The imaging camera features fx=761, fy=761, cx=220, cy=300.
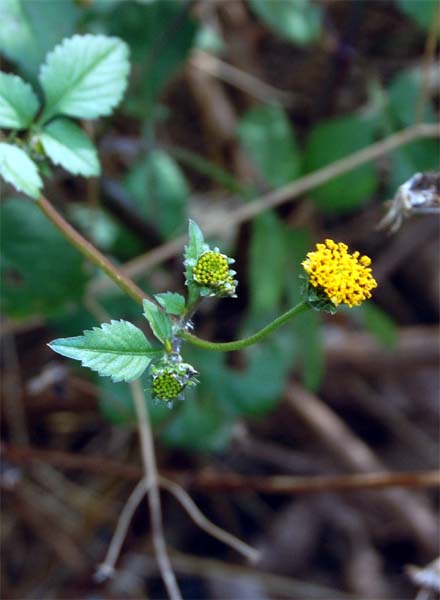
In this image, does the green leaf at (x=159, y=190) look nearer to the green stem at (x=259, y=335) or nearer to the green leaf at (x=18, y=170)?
the green leaf at (x=18, y=170)

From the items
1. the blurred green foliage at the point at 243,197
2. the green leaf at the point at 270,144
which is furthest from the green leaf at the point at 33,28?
the green leaf at the point at 270,144

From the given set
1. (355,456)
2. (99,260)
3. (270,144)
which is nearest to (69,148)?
(99,260)

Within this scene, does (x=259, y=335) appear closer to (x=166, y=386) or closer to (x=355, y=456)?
(x=166, y=386)

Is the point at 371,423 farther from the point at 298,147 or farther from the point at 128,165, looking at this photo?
the point at 128,165

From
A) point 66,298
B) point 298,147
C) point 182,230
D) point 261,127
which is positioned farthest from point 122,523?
point 298,147

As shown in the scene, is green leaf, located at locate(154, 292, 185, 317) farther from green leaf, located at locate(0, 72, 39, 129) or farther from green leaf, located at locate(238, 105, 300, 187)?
green leaf, located at locate(238, 105, 300, 187)
